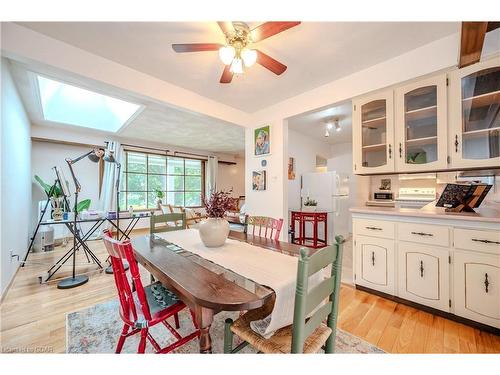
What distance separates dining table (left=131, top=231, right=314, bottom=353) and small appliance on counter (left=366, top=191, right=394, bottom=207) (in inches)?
83.6

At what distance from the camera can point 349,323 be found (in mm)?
1729

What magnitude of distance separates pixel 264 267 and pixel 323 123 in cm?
413

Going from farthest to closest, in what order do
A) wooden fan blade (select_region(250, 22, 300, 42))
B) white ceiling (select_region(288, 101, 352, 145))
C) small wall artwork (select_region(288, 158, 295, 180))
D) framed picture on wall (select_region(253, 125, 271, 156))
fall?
small wall artwork (select_region(288, 158, 295, 180))
white ceiling (select_region(288, 101, 352, 145))
framed picture on wall (select_region(253, 125, 271, 156))
wooden fan blade (select_region(250, 22, 300, 42))

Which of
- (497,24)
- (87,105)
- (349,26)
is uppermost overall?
(87,105)

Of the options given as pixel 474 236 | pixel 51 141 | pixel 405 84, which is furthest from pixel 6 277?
pixel 405 84

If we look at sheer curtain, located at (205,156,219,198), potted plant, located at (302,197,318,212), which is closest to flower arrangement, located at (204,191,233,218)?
potted plant, located at (302,197,318,212)

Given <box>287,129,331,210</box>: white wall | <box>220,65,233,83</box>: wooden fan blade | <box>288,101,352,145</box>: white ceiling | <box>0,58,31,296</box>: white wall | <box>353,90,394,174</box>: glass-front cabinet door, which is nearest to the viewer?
<box>220,65,233,83</box>: wooden fan blade

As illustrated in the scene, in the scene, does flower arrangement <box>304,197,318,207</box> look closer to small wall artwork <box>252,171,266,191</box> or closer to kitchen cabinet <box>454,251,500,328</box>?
small wall artwork <box>252,171,266,191</box>

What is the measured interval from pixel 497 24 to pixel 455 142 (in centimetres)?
87

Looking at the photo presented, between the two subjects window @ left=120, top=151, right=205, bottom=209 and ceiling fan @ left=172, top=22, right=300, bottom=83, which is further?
window @ left=120, top=151, right=205, bottom=209

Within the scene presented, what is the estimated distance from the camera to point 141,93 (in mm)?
2391

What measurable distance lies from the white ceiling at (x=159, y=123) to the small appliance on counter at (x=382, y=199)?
2550 mm

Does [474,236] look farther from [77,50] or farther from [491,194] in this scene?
[77,50]

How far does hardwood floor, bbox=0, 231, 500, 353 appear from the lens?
1461 millimetres
